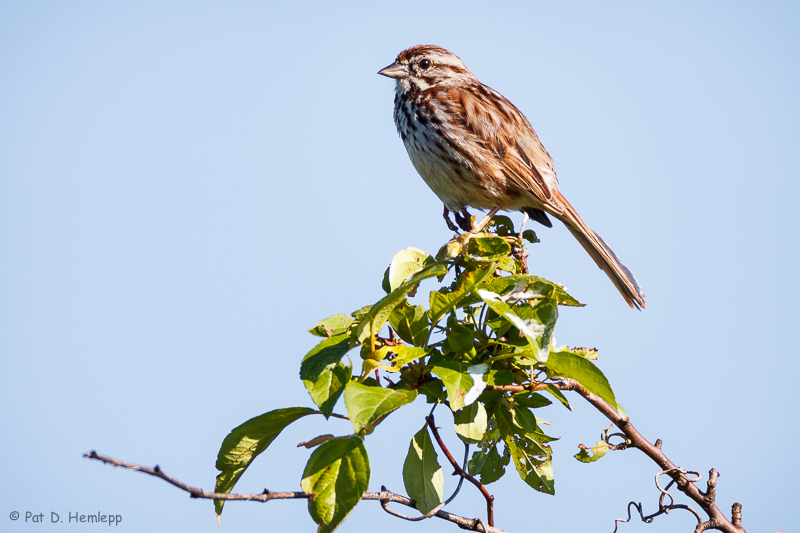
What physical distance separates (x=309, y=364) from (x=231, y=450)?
393 mm

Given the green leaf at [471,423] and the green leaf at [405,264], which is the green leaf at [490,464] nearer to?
the green leaf at [471,423]

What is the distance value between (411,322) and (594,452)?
92 cm

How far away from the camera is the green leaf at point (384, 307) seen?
218 cm

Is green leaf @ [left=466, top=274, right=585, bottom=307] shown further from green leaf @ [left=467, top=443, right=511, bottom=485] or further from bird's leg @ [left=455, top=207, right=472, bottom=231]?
bird's leg @ [left=455, top=207, right=472, bottom=231]

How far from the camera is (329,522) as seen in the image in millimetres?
2021

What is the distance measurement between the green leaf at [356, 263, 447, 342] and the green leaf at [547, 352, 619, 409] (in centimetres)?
46

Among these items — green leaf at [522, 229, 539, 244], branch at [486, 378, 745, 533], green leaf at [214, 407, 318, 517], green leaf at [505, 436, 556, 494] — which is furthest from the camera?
green leaf at [522, 229, 539, 244]

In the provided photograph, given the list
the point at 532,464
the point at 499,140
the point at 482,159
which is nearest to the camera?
the point at 532,464

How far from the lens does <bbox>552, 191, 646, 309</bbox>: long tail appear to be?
431 cm

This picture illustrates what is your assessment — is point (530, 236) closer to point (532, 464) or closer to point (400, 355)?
point (532, 464)

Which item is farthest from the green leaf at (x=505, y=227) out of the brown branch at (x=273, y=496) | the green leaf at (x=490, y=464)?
the brown branch at (x=273, y=496)

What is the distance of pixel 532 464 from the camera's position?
2.78 meters

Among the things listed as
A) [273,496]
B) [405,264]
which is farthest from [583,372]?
[273,496]

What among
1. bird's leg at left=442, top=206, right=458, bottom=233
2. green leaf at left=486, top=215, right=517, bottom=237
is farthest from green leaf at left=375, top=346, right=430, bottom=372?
bird's leg at left=442, top=206, right=458, bottom=233
